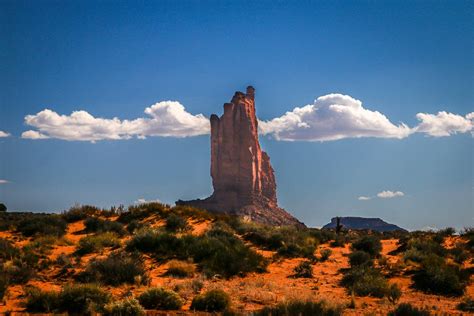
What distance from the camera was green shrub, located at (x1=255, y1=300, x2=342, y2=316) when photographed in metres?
9.72

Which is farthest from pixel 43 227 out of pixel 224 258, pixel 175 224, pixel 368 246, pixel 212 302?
pixel 368 246

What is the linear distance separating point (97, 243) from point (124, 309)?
900 cm

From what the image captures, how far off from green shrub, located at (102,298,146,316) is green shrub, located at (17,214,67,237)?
11.6m

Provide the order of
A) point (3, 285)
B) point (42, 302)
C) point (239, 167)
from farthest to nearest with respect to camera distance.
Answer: point (239, 167) < point (3, 285) < point (42, 302)

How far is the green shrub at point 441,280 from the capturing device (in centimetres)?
1516

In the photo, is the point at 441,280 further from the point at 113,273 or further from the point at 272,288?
the point at 113,273

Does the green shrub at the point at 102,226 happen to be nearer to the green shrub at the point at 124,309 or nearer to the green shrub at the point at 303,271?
the green shrub at the point at 303,271

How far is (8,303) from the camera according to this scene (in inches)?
448

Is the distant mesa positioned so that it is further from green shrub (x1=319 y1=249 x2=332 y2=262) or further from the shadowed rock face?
green shrub (x1=319 y1=249 x2=332 y2=262)

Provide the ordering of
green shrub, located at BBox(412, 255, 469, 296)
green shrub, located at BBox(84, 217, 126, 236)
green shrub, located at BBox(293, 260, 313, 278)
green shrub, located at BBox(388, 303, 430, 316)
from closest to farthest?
green shrub, located at BBox(388, 303, 430, 316) → green shrub, located at BBox(412, 255, 469, 296) → green shrub, located at BBox(293, 260, 313, 278) → green shrub, located at BBox(84, 217, 126, 236)

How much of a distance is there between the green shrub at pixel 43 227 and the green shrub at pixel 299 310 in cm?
1387

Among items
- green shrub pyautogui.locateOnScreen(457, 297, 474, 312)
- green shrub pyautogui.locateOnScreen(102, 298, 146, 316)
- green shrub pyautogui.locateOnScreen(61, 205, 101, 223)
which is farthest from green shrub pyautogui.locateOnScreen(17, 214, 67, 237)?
green shrub pyautogui.locateOnScreen(457, 297, 474, 312)

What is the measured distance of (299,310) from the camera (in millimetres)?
9883

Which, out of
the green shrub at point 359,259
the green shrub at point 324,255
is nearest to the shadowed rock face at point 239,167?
the green shrub at point 324,255
